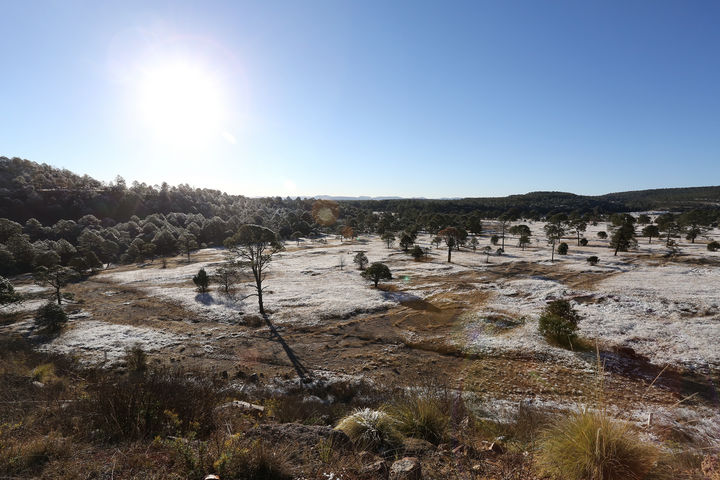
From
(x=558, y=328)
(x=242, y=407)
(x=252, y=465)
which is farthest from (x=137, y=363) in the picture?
(x=558, y=328)

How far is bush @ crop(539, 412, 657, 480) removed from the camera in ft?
12.3

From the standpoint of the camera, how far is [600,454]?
3.79 meters

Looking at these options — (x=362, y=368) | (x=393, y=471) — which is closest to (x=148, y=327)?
(x=362, y=368)

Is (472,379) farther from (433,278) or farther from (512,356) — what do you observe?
(433,278)

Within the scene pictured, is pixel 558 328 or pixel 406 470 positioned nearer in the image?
pixel 406 470

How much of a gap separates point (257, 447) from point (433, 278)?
4236 centimetres

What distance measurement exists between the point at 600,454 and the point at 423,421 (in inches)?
122

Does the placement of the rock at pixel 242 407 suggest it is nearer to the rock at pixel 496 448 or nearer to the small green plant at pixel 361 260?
the rock at pixel 496 448

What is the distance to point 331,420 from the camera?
33.2 feet

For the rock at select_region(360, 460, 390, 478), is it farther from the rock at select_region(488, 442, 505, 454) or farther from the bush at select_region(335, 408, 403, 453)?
the rock at select_region(488, 442, 505, 454)

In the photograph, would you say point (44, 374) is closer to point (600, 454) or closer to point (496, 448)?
point (496, 448)

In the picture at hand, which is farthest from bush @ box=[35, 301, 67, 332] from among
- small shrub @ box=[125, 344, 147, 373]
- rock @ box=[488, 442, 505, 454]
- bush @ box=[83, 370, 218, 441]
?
rock @ box=[488, 442, 505, 454]

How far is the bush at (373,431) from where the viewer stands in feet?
17.5

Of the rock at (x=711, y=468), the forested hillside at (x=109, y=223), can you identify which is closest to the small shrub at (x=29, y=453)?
the rock at (x=711, y=468)
